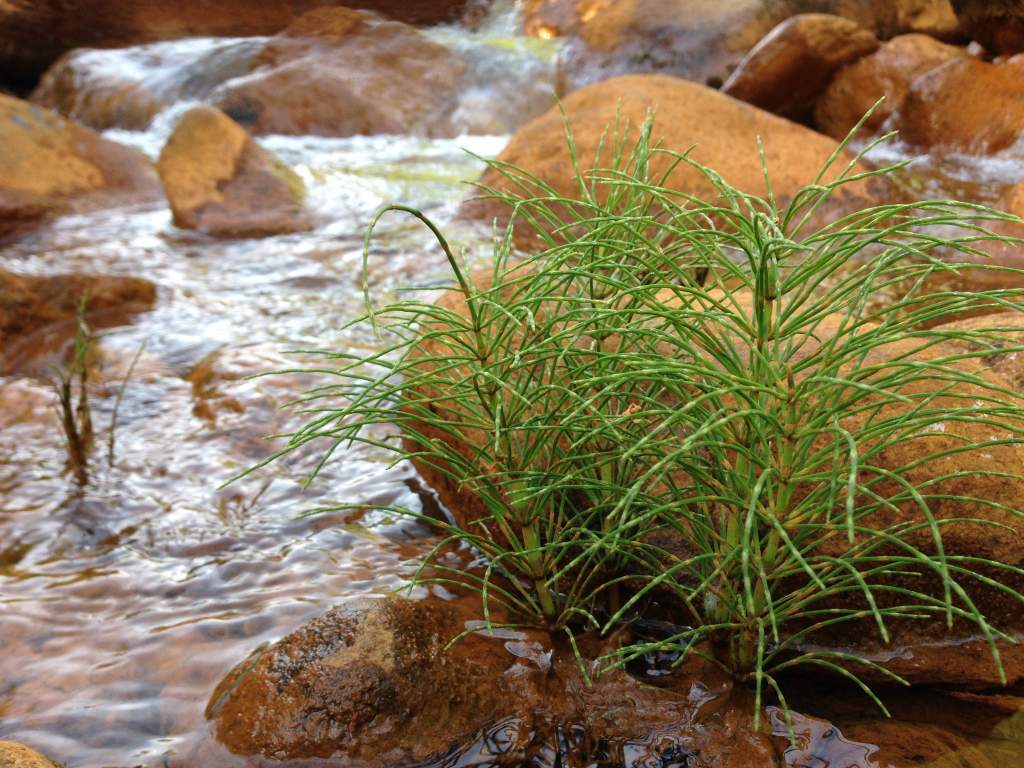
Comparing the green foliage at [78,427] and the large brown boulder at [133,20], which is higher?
the large brown boulder at [133,20]

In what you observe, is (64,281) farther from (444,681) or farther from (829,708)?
(829,708)

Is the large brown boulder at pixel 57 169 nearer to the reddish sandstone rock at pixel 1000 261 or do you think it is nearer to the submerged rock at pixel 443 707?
the submerged rock at pixel 443 707

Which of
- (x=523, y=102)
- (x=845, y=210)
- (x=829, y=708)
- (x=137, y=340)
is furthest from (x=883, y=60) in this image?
(x=829, y=708)

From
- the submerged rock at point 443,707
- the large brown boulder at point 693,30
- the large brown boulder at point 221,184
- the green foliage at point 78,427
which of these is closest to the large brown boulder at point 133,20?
the large brown boulder at point 693,30

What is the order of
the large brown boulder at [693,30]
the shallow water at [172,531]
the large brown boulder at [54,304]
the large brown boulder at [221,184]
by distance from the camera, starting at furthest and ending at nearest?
the large brown boulder at [693,30], the large brown boulder at [221,184], the large brown boulder at [54,304], the shallow water at [172,531]

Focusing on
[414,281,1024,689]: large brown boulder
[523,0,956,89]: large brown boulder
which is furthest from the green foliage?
[523,0,956,89]: large brown boulder

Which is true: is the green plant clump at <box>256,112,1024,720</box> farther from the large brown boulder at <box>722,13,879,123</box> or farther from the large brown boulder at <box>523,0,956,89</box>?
the large brown boulder at <box>523,0,956,89</box>
